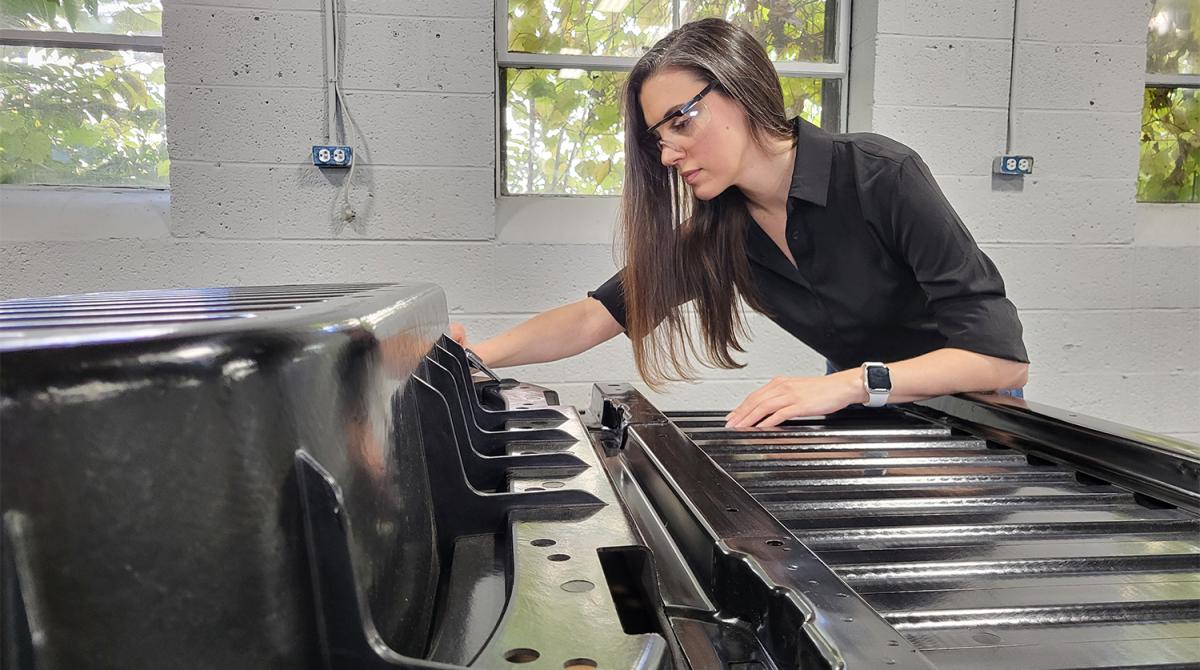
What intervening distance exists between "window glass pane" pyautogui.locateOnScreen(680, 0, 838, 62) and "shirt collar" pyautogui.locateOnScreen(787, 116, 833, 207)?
4.32ft

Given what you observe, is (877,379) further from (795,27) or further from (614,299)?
(795,27)

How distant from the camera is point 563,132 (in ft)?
7.97

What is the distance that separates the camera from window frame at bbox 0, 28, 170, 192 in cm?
218

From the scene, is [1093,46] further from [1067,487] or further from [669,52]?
[1067,487]

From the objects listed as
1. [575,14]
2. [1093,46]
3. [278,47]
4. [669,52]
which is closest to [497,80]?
[575,14]

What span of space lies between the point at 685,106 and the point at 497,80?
118 cm

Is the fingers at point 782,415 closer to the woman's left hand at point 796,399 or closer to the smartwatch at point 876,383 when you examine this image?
the woman's left hand at point 796,399

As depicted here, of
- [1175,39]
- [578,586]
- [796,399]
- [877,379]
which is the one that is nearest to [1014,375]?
[877,379]

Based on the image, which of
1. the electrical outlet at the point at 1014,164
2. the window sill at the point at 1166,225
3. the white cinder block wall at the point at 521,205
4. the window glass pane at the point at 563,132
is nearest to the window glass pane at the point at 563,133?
the window glass pane at the point at 563,132

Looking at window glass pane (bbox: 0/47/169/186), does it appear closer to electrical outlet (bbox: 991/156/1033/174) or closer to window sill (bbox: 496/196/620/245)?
window sill (bbox: 496/196/620/245)

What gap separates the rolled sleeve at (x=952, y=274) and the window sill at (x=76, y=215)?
199cm

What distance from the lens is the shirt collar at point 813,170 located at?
4.28ft

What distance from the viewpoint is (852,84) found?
8.00 feet

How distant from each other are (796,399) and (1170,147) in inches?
99.7
